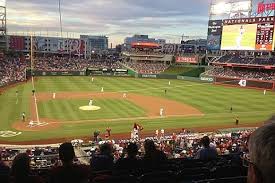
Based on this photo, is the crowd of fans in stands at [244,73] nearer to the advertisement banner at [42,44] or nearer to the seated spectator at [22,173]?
the seated spectator at [22,173]

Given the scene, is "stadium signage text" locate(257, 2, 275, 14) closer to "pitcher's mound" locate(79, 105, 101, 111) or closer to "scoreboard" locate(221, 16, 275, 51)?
"scoreboard" locate(221, 16, 275, 51)

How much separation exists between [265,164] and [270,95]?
5863cm

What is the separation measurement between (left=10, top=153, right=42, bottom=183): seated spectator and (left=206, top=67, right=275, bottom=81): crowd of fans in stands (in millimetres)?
66014

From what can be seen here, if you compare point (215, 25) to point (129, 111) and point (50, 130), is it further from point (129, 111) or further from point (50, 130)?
point (50, 130)

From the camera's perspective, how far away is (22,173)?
4703mm

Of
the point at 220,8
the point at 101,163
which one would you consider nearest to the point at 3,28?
the point at 220,8

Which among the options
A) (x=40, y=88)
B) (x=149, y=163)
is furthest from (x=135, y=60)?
(x=149, y=163)

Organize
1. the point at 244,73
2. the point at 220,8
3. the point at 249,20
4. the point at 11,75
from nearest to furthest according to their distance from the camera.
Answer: the point at 11,75
the point at 249,20
the point at 244,73
the point at 220,8

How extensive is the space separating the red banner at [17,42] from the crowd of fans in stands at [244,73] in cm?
8862

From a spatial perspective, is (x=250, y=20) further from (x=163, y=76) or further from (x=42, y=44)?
Result: (x=42, y=44)

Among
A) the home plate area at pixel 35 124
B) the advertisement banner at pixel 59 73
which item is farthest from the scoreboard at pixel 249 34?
the home plate area at pixel 35 124

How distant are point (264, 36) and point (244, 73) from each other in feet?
32.6

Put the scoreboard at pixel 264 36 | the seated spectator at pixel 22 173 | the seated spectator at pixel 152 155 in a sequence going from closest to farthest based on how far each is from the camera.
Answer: the seated spectator at pixel 22 173 → the seated spectator at pixel 152 155 → the scoreboard at pixel 264 36

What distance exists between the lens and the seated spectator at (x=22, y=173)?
4.64 meters
